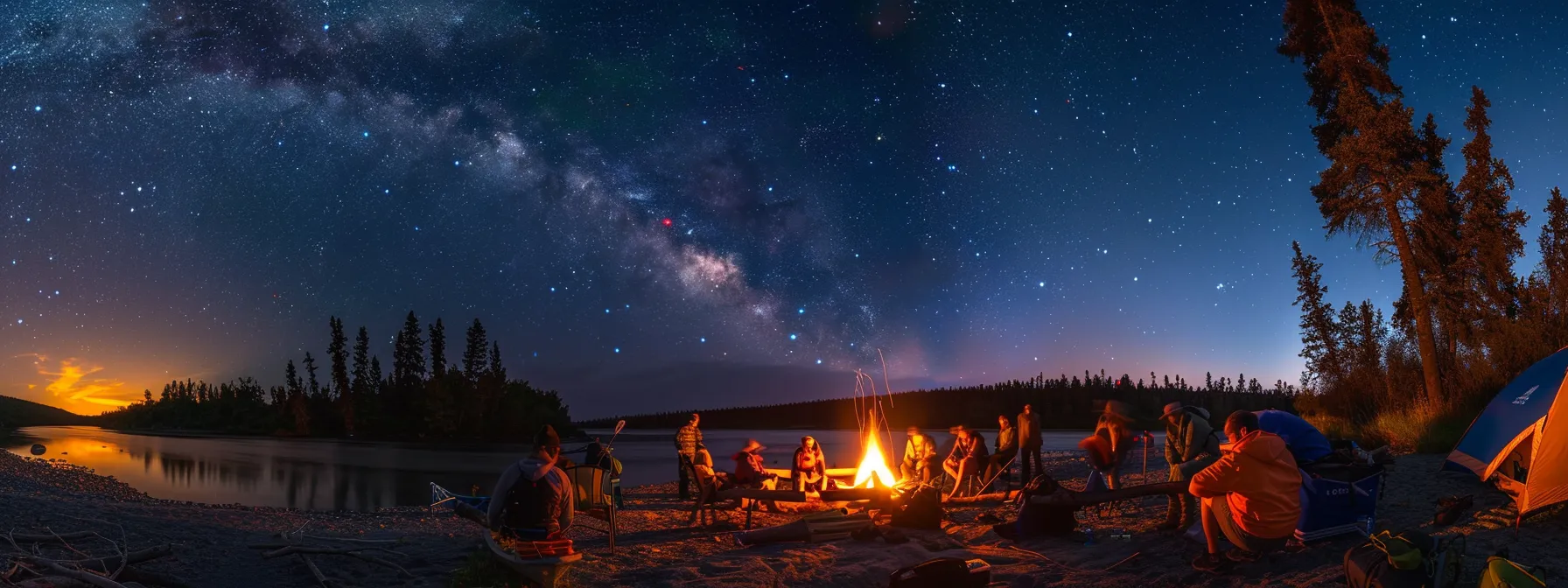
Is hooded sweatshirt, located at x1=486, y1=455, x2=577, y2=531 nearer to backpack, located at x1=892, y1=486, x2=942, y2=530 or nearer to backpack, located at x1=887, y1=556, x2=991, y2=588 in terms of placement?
backpack, located at x1=887, y1=556, x2=991, y2=588

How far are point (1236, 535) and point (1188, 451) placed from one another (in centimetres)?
237

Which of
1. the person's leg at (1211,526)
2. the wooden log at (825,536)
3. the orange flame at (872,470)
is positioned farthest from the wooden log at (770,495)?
the person's leg at (1211,526)

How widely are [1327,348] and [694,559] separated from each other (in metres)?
25.4

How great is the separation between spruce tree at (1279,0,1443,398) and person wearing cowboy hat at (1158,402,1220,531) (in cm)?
1059

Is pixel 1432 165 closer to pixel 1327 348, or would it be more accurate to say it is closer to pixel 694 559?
pixel 1327 348

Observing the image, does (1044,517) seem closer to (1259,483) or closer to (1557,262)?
(1259,483)

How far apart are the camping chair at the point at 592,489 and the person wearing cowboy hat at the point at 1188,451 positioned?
684cm

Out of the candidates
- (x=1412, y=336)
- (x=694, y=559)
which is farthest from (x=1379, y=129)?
(x=694, y=559)

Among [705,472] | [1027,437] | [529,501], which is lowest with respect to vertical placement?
[705,472]

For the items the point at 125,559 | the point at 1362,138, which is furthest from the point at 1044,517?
the point at 1362,138

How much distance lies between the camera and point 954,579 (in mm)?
6926

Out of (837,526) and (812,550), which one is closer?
(812,550)

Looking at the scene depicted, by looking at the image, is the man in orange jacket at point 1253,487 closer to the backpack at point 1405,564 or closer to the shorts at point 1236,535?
the shorts at point 1236,535

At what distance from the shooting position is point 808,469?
14.2 metres
